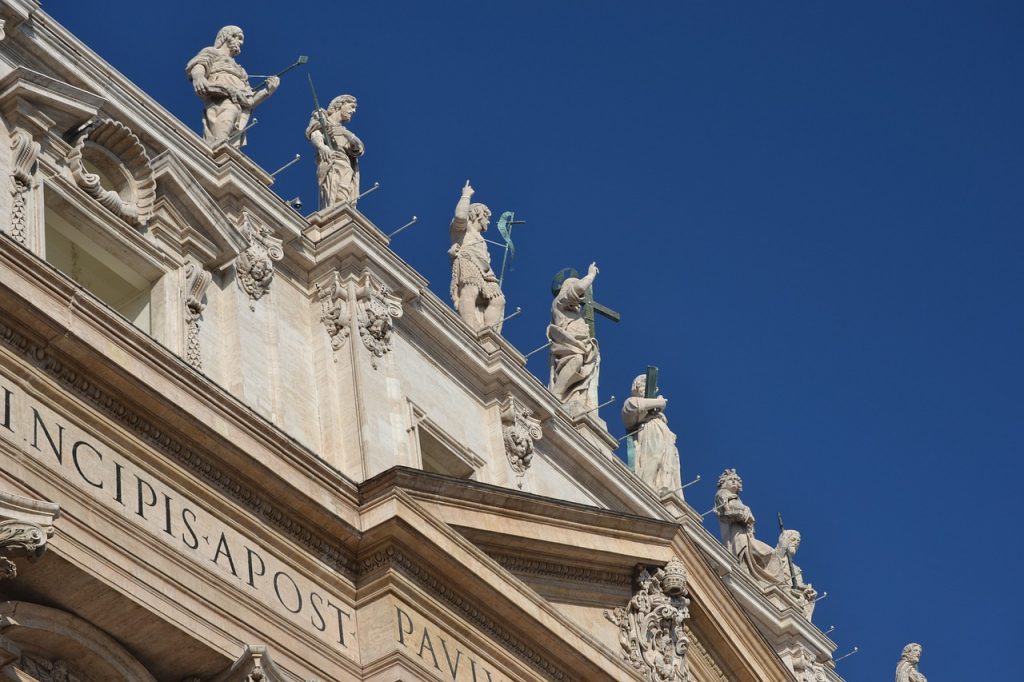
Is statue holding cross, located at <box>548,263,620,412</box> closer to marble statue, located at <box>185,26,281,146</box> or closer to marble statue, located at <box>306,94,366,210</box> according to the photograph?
marble statue, located at <box>306,94,366,210</box>

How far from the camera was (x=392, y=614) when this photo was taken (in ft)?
77.6

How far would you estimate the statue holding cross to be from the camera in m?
32.0

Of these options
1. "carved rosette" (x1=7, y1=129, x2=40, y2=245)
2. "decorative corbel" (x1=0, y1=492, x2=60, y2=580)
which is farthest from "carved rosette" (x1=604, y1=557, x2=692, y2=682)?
"decorative corbel" (x1=0, y1=492, x2=60, y2=580)

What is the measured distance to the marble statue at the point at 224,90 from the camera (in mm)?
27578

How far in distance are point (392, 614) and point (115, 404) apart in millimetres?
3730

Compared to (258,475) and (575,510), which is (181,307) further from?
(575,510)

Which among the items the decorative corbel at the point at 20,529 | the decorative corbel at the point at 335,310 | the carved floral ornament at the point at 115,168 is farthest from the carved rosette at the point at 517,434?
the decorative corbel at the point at 20,529

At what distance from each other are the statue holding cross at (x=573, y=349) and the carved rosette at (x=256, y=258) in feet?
20.2

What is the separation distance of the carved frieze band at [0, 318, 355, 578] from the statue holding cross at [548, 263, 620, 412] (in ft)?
28.1

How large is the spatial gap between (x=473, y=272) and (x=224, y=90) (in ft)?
14.3

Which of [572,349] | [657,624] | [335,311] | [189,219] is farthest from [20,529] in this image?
[572,349]

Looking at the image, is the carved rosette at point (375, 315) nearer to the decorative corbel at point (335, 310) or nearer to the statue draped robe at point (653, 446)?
the decorative corbel at point (335, 310)

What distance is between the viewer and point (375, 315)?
1069 inches

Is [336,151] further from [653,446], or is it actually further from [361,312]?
[653,446]
